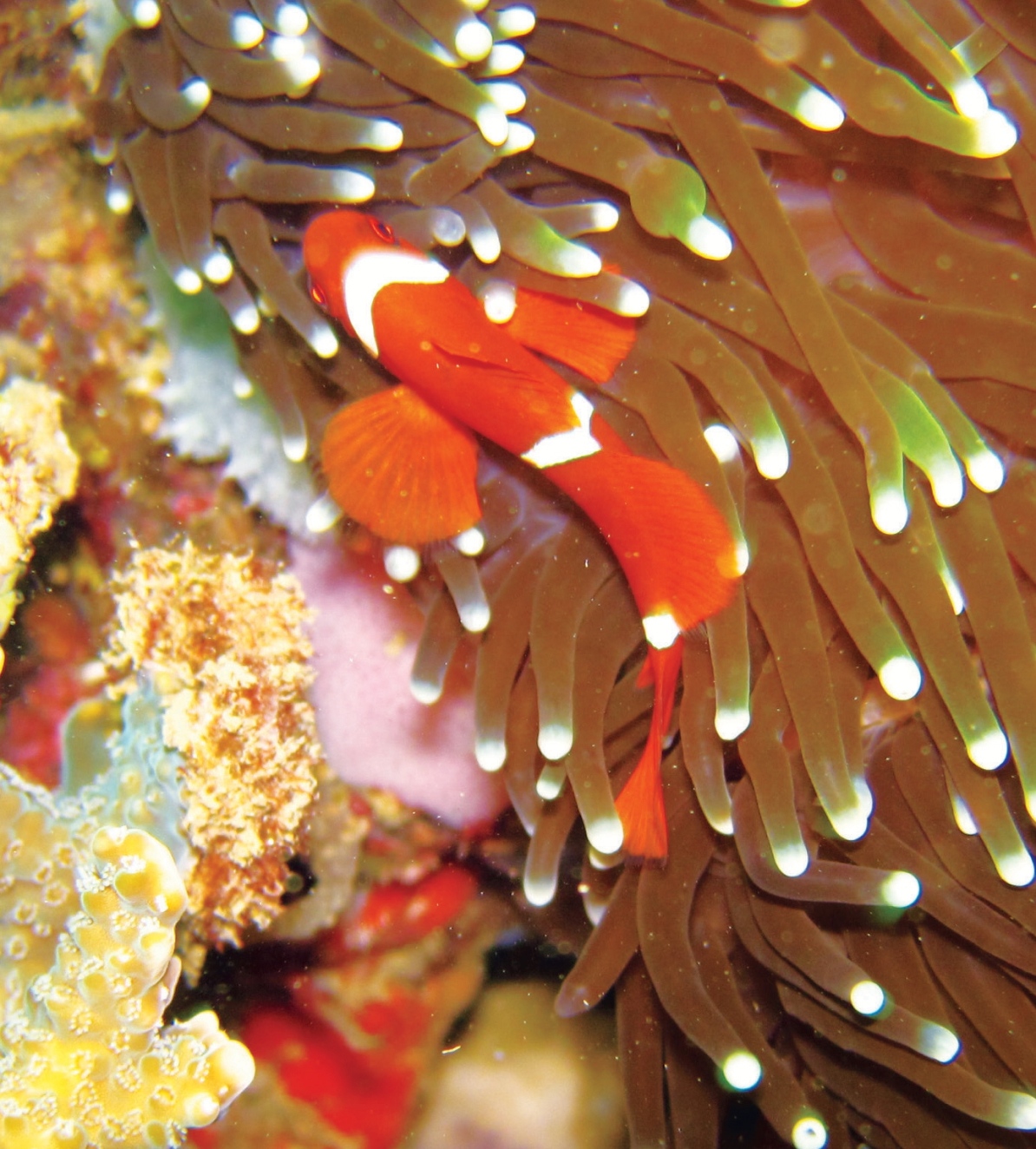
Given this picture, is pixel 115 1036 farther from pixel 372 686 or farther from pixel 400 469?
pixel 400 469

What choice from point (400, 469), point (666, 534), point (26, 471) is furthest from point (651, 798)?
point (26, 471)

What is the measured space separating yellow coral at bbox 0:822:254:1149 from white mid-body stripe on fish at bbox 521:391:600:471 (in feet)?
3.49

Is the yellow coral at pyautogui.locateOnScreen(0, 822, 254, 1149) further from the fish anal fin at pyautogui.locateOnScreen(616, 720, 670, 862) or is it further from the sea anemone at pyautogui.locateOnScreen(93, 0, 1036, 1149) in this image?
the fish anal fin at pyautogui.locateOnScreen(616, 720, 670, 862)

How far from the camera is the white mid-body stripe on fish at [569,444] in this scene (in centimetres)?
175

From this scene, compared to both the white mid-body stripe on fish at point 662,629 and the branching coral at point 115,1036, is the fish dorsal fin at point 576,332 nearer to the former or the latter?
the white mid-body stripe on fish at point 662,629

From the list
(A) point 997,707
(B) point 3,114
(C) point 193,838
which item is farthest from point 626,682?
(B) point 3,114

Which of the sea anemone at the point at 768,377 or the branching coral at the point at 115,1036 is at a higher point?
the sea anemone at the point at 768,377

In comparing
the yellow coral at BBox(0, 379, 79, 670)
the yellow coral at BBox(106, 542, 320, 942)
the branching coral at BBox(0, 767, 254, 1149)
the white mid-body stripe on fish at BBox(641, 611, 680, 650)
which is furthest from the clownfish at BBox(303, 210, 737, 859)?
the branching coral at BBox(0, 767, 254, 1149)

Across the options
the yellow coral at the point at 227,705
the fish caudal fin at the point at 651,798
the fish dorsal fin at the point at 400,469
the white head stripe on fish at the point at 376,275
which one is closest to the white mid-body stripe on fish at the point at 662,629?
the fish caudal fin at the point at 651,798

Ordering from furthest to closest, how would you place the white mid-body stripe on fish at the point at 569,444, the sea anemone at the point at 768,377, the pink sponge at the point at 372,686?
1. the pink sponge at the point at 372,686
2. the white mid-body stripe on fish at the point at 569,444
3. the sea anemone at the point at 768,377

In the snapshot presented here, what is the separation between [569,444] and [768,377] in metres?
0.41

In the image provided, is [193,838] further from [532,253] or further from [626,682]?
[532,253]

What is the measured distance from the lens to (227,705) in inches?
83.9

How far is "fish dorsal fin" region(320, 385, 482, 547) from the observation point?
1.95m
